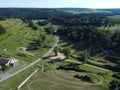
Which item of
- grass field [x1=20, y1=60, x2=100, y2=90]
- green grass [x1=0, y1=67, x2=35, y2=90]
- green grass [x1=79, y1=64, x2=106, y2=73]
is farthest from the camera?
green grass [x1=79, y1=64, x2=106, y2=73]

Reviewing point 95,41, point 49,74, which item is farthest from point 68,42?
point 49,74

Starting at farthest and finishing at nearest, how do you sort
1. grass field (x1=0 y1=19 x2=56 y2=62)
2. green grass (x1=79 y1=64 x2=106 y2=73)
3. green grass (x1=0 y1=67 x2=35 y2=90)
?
1. grass field (x1=0 y1=19 x2=56 y2=62)
2. green grass (x1=79 y1=64 x2=106 y2=73)
3. green grass (x1=0 y1=67 x2=35 y2=90)

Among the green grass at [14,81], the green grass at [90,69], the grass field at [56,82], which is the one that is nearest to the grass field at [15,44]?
the green grass at [14,81]

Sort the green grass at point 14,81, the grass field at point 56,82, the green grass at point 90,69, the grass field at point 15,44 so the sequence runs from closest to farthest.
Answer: the green grass at point 14,81, the grass field at point 56,82, the green grass at point 90,69, the grass field at point 15,44

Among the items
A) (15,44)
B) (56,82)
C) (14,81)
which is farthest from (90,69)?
(15,44)

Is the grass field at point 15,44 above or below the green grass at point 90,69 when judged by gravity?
above

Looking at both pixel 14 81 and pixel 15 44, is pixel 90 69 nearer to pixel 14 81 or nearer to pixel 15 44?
pixel 14 81

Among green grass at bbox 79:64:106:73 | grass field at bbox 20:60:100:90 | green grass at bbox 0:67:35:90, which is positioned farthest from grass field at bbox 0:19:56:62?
green grass at bbox 79:64:106:73

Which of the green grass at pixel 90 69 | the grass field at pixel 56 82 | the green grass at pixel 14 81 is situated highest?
the green grass at pixel 14 81

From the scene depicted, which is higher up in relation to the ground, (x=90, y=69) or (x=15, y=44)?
(x=15, y=44)

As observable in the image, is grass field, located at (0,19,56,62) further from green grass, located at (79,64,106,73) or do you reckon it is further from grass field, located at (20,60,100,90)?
green grass, located at (79,64,106,73)

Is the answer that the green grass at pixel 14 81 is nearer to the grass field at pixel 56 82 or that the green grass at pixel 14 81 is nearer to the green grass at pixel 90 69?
the grass field at pixel 56 82
